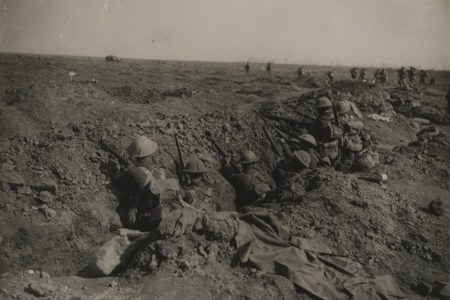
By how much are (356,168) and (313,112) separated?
3.11 metres

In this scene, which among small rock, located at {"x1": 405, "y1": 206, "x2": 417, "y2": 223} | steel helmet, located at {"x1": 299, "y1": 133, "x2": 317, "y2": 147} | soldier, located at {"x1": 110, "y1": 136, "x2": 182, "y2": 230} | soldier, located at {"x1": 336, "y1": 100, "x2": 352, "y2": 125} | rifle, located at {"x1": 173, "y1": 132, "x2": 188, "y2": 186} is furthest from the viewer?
soldier, located at {"x1": 336, "y1": 100, "x2": 352, "y2": 125}

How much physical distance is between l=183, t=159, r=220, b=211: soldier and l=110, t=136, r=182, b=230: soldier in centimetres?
34

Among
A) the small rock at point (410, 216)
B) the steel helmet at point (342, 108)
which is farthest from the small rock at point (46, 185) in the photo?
the steel helmet at point (342, 108)

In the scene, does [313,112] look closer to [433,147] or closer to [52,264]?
[433,147]

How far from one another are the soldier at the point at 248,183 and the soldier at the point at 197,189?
572mm

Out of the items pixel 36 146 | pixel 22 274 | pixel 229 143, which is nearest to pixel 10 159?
pixel 36 146

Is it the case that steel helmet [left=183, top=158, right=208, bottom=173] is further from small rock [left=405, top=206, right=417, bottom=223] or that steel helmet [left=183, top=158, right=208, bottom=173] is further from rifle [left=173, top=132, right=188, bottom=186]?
small rock [left=405, top=206, right=417, bottom=223]

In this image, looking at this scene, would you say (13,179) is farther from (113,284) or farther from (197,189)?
(197,189)

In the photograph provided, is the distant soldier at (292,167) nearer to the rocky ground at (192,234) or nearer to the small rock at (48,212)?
the rocky ground at (192,234)

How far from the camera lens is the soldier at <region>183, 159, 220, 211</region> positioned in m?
5.96

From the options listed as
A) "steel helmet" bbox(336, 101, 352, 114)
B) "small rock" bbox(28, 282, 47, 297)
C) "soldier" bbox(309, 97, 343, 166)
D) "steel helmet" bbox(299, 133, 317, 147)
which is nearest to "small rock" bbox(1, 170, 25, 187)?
"small rock" bbox(28, 282, 47, 297)

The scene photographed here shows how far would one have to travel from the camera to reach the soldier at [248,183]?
265 inches

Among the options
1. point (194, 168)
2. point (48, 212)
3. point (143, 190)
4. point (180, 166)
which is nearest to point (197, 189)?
point (194, 168)

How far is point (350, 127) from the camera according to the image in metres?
9.23
